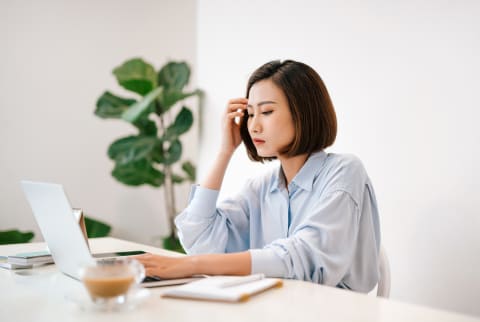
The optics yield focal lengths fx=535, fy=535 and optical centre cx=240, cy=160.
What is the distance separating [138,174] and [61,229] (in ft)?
7.53

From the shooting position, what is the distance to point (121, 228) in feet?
12.7

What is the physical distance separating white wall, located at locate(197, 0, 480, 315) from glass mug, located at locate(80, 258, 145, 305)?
4.09 ft

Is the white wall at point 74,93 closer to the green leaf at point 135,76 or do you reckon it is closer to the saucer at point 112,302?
the green leaf at point 135,76

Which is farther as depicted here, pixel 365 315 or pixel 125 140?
pixel 125 140

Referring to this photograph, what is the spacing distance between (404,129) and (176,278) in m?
1.14

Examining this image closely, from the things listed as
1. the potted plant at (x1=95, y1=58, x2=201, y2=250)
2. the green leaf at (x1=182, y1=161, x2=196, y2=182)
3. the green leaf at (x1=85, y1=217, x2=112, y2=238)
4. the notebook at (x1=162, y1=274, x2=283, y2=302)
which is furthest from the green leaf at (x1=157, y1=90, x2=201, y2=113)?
the notebook at (x1=162, y1=274, x2=283, y2=302)

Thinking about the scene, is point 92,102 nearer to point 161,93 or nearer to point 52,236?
point 161,93

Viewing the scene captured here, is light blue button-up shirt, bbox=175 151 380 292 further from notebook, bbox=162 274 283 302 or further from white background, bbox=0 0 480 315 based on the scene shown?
white background, bbox=0 0 480 315

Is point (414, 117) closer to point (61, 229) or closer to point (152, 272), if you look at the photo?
point (152, 272)

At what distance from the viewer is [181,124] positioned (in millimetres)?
3500

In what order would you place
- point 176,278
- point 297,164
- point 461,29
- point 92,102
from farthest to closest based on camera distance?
1. point 92,102
2. point 461,29
3. point 297,164
4. point 176,278

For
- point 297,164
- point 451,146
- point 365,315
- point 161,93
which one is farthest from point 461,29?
point 161,93

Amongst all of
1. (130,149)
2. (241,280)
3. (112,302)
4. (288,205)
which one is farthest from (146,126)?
(112,302)

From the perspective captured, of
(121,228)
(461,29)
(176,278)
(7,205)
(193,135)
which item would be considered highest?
(461,29)
